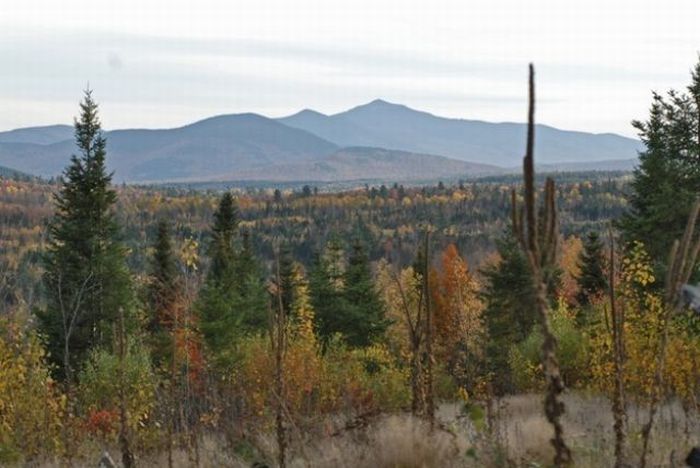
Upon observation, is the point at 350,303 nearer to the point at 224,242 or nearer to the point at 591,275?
the point at 224,242

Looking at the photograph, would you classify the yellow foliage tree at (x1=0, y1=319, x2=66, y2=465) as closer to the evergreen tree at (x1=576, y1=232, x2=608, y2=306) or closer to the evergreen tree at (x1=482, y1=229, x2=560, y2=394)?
the evergreen tree at (x1=482, y1=229, x2=560, y2=394)

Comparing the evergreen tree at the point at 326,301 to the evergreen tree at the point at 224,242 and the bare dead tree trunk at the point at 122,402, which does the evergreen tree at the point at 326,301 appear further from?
the bare dead tree trunk at the point at 122,402

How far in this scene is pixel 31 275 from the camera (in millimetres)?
119625

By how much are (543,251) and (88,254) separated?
1232 inches

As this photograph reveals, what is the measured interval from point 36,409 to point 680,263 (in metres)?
13.4

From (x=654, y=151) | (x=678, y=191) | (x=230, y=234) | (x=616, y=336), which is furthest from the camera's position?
(x=230, y=234)

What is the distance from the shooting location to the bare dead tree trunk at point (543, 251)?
3479mm

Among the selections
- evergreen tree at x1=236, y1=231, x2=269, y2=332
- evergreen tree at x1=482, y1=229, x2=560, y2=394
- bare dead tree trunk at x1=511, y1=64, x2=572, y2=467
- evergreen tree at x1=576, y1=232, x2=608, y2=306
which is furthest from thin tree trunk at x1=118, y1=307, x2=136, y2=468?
evergreen tree at x1=576, y1=232, x2=608, y2=306

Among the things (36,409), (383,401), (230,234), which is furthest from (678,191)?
(230,234)

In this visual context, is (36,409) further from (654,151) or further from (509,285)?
(509,285)

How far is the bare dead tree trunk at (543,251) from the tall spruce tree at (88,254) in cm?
3015

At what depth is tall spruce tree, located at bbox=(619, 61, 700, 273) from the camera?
83.8 ft

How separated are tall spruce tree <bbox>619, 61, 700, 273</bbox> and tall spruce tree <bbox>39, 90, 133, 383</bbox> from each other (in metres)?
21.2

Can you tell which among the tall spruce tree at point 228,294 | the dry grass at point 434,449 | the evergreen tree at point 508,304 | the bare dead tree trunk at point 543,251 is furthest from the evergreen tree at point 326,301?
the bare dead tree trunk at point 543,251
